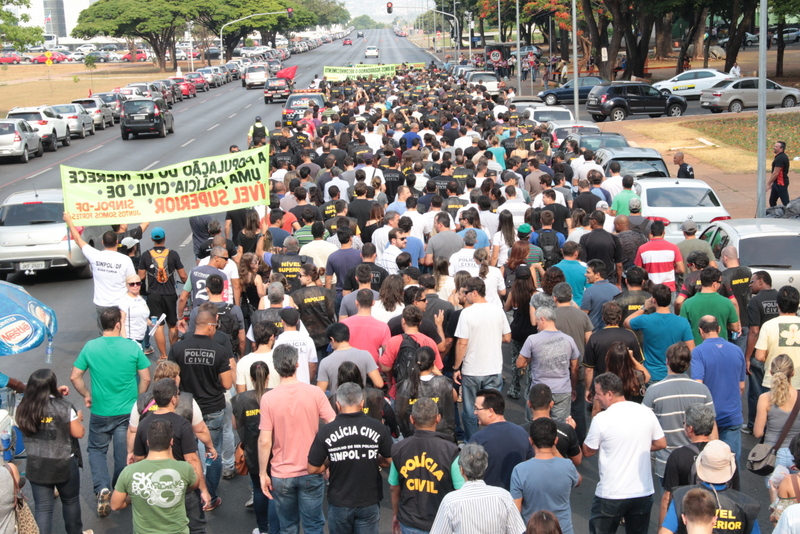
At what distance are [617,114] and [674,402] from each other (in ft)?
112

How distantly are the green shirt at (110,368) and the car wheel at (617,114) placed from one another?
3420cm

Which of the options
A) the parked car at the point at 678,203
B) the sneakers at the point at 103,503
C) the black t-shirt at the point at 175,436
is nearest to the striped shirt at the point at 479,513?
the black t-shirt at the point at 175,436

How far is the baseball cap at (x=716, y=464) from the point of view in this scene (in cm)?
536

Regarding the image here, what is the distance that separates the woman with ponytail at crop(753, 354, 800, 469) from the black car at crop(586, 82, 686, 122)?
33209 millimetres

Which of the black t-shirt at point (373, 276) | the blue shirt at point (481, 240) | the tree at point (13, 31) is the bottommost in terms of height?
the black t-shirt at point (373, 276)

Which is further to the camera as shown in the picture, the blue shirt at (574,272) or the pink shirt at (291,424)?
the blue shirt at (574,272)

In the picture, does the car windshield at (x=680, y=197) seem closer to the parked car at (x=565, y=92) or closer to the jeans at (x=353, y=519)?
the jeans at (x=353, y=519)

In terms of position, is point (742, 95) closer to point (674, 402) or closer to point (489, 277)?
point (489, 277)

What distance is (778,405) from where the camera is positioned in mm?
6805

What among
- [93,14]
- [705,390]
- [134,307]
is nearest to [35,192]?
[134,307]

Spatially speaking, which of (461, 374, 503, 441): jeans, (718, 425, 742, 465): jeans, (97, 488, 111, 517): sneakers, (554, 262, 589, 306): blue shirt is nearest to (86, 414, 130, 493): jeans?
(97, 488, 111, 517): sneakers

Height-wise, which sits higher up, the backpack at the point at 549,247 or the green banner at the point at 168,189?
the green banner at the point at 168,189

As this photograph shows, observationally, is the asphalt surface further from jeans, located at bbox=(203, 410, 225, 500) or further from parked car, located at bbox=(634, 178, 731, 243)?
parked car, located at bbox=(634, 178, 731, 243)

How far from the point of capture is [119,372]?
753cm
